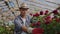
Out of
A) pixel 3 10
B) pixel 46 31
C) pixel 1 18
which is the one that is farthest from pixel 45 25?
pixel 3 10

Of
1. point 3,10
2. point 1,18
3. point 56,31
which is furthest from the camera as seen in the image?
point 3,10

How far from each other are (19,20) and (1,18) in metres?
2.17

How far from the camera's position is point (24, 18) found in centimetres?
284

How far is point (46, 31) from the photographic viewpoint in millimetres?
1583

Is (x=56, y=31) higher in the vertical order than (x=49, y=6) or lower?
higher

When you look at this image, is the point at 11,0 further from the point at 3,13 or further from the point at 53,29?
the point at 53,29

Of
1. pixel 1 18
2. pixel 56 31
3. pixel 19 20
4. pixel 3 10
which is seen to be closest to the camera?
pixel 56 31

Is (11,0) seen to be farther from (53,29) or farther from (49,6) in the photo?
(53,29)

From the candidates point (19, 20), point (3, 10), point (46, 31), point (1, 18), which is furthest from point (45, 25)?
point (3, 10)

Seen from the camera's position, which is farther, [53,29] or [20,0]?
[20,0]

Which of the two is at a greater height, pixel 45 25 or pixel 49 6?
pixel 45 25

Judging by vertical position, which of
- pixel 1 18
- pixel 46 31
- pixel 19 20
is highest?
pixel 46 31

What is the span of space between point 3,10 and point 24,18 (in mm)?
2469

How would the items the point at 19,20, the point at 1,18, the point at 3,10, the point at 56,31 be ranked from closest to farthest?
the point at 56,31
the point at 19,20
the point at 1,18
the point at 3,10
